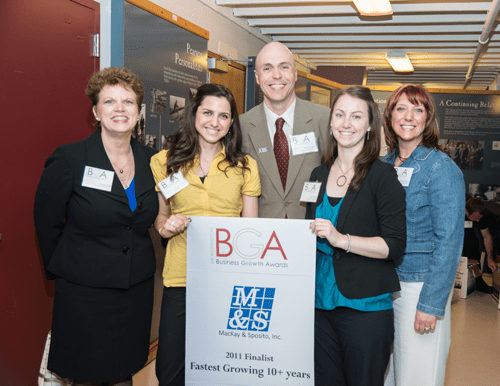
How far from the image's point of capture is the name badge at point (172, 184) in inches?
82.9

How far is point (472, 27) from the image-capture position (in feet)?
18.9

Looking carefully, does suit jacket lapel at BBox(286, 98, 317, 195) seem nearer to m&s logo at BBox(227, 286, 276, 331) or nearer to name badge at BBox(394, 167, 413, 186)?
name badge at BBox(394, 167, 413, 186)

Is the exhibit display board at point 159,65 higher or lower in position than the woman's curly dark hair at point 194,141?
higher

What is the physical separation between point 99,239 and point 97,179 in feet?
0.93

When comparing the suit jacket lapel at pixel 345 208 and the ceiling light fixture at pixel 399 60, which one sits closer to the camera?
the suit jacket lapel at pixel 345 208

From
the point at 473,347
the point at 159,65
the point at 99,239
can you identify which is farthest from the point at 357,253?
the point at 473,347

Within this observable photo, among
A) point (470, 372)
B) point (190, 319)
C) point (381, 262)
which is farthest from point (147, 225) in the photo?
point (470, 372)

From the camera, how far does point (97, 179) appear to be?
2.06m

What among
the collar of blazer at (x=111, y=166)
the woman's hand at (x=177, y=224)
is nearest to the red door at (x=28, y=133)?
the collar of blazer at (x=111, y=166)

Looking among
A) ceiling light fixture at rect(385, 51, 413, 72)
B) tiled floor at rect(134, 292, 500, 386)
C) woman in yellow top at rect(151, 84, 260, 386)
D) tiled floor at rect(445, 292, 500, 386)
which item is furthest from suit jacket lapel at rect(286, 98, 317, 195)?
ceiling light fixture at rect(385, 51, 413, 72)

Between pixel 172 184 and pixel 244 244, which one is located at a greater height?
pixel 172 184

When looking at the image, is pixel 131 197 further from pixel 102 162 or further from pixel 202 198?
pixel 202 198

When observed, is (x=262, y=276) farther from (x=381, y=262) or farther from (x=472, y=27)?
(x=472, y=27)

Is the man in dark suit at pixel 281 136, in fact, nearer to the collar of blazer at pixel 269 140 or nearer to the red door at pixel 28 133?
the collar of blazer at pixel 269 140
